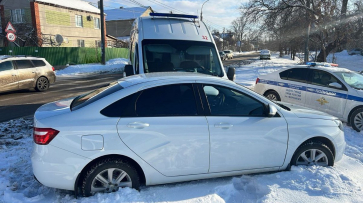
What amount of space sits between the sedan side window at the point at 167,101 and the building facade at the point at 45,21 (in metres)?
26.9

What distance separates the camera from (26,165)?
4148mm

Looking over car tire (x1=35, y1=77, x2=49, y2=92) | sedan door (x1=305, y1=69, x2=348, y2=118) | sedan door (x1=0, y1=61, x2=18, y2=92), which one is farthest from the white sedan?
car tire (x1=35, y1=77, x2=49, y2=92)

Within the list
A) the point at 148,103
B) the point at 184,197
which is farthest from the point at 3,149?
the point at 184,197

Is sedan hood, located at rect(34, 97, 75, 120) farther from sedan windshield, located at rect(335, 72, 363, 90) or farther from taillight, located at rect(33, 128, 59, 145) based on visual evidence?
sedan windshield, located at rect(335, 72, 363, 90)

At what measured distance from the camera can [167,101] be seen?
3416mm

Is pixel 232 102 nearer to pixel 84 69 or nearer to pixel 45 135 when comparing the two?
pixel 45 135

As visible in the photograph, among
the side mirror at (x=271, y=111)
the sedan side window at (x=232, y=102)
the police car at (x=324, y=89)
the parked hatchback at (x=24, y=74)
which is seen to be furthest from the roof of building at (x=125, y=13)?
the side mirror at (x=271, y=111)

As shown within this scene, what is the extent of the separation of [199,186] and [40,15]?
1217 inches

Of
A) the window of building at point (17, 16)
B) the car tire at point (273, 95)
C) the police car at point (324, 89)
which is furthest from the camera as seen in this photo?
the window of building at point (17, 16)

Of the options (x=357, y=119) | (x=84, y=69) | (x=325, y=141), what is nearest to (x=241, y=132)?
(x=325, y=141)

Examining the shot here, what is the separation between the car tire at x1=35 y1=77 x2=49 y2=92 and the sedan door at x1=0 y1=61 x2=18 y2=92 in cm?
100

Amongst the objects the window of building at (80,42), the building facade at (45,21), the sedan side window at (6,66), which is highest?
the building facade at (45,21)

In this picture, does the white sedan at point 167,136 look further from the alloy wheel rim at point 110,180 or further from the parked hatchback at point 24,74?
the parked hatchback at point 24,74

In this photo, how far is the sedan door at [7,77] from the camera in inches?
415
